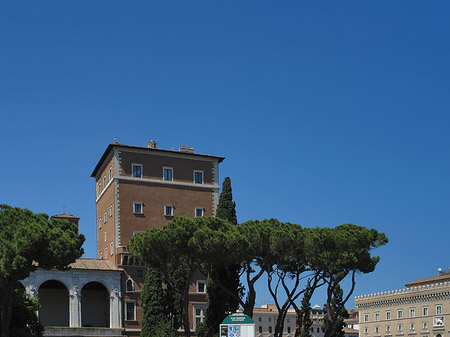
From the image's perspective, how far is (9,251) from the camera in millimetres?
35281

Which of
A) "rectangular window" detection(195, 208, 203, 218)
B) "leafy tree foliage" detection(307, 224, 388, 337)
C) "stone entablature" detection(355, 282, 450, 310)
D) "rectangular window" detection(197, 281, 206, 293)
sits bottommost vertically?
"stone entablature" detection(355, 282, 450, 310)

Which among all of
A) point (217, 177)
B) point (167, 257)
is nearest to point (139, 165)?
point (217, 177)

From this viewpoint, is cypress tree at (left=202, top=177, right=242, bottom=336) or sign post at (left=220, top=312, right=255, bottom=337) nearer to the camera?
sign post at (left=220, top=312, right=255, bottom=337)

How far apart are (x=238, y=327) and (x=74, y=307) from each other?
27.5 meters

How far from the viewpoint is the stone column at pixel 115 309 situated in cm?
5703

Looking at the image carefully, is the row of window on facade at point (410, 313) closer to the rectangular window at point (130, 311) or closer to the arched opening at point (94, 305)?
the rectangular window at point (130, 311)

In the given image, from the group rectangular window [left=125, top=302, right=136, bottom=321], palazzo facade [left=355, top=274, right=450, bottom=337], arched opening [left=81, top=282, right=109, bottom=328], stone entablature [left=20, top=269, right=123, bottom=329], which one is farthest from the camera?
palazzo facade [left=355, top=274, right=450, bottom=337]

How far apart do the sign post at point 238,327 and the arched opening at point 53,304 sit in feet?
96.2

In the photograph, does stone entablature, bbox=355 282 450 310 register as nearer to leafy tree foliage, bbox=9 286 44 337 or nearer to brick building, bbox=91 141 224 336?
brick building, bbox=91 141 224 336

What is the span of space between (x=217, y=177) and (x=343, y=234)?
21.9 metres

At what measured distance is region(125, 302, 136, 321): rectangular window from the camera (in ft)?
189

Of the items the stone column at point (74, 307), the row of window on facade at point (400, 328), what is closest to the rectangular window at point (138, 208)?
the stone column at point (74, 307)

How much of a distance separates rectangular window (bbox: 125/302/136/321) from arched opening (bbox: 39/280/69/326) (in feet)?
18.2

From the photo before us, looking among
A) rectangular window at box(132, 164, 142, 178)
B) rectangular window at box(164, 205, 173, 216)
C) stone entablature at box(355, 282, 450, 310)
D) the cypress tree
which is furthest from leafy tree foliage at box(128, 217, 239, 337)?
stone entablature at box(355, 282, 450, 310)
